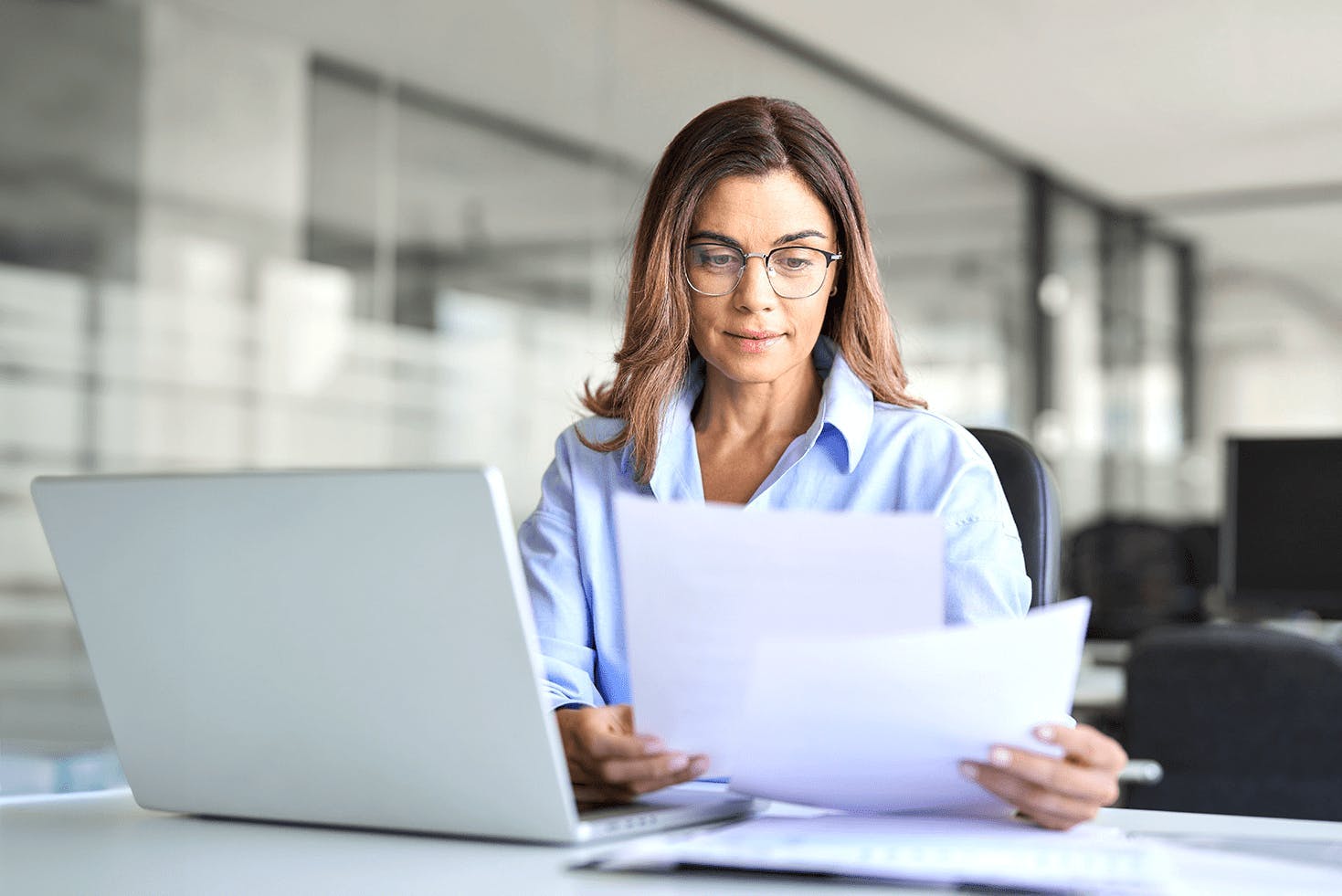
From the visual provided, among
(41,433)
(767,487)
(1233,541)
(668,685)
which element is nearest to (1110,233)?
(1233,541)

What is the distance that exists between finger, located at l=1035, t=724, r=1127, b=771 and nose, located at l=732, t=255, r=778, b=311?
0.62 metres

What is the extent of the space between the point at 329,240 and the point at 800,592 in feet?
11.3

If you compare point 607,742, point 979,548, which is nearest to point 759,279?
point 979,548

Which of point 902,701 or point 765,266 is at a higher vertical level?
point 765,266

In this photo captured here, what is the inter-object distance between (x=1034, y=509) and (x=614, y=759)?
27.7 inches

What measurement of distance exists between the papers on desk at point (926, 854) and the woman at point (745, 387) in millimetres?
439

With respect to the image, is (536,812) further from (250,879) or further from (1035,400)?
(1035,400)

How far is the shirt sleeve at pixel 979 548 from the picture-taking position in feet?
4.29

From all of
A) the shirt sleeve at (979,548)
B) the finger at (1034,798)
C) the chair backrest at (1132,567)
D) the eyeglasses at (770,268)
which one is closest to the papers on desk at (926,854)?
the finger at (1034,798)

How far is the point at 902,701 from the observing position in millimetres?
875

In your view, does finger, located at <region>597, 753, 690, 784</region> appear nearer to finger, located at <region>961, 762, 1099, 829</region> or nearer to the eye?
finger, located at <region>961, 762, 1099, 829</region>

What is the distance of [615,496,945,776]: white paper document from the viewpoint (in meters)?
0.87

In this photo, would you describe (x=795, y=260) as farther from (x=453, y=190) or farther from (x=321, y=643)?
(x=453, y=190)

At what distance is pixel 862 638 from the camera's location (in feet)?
2.75
